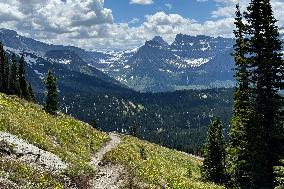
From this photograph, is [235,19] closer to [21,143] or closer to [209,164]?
[209,164]

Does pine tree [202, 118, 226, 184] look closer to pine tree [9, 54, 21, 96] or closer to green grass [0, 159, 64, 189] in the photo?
green grass [0, 159, 64, 189]

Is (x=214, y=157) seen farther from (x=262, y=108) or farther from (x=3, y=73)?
(x=3, y=73)

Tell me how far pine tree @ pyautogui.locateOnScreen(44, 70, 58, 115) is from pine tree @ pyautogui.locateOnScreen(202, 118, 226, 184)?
33.8 metres

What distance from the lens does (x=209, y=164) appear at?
60.3 m

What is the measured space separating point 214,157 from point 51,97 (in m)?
39.1

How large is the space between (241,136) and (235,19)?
15.6 meters

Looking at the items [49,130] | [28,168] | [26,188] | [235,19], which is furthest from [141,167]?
[235,19]

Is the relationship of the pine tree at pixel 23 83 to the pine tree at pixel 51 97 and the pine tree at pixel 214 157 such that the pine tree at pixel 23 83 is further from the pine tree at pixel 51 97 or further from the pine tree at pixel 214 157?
the pine tree at pixel 214 157

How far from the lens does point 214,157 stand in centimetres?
6022

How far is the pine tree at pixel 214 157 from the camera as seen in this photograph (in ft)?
197

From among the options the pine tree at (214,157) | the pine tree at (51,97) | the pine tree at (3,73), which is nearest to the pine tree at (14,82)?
the pine tree at (3,73)

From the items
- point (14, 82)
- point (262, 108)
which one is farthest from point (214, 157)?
point (14, 82)

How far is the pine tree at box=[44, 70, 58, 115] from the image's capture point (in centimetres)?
8388

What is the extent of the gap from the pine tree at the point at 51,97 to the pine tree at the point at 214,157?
33.8 m
